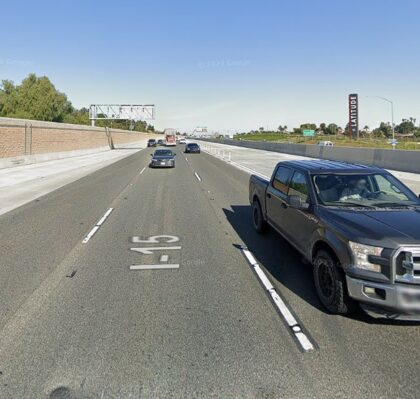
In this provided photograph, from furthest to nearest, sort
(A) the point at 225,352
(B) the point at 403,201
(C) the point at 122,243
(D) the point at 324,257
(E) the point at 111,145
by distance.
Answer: (E) the point at 111,145 → (C) the point at 122,243 → (B) the point at 403,201 → (D) the point at 324,257 → (A) the point at 225,352

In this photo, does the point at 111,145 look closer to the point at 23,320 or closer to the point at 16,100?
the point at 16,100

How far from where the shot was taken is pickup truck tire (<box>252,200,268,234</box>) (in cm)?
728

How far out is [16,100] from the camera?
200 ft

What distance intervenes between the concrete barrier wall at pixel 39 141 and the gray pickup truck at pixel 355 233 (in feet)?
70.7

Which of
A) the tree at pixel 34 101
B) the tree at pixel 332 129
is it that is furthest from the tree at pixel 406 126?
the tree at pixel 34 101

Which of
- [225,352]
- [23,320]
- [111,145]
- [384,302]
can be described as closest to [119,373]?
[225,352]

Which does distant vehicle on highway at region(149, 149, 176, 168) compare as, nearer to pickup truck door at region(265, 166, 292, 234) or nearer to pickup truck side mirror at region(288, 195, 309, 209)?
pickup truck door at region(265, 166, 292, 234)

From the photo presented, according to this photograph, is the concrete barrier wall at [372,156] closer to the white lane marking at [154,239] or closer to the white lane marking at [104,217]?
the white lane marking at [104,217]

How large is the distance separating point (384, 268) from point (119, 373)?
255cm

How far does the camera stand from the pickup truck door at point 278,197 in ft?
19.3

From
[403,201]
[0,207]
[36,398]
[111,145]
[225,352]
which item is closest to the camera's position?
[36,398]

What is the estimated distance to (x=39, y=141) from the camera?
91.9 ft

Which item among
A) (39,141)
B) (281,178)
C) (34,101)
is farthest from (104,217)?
(34,101)

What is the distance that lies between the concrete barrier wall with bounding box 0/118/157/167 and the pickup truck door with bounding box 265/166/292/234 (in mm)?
20154
